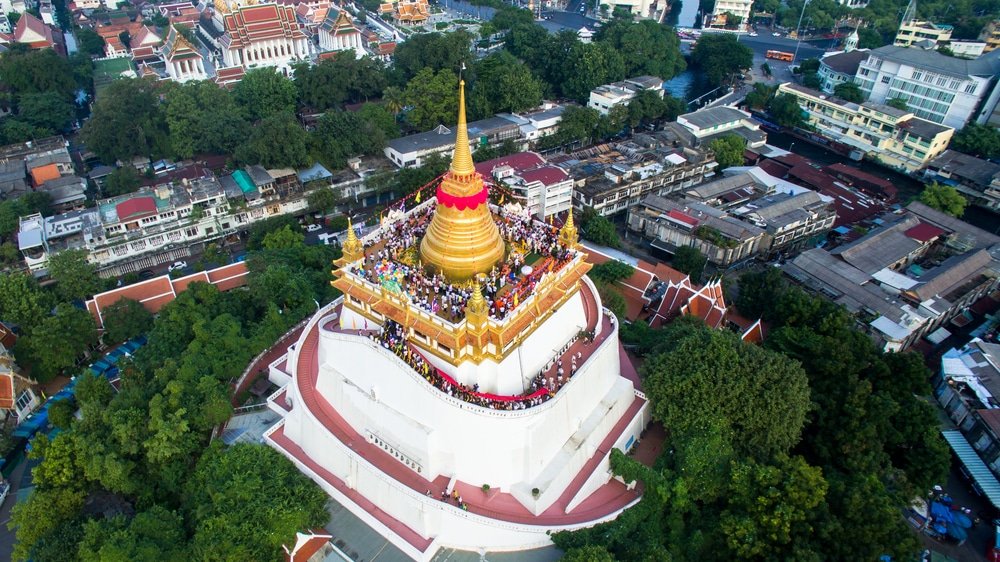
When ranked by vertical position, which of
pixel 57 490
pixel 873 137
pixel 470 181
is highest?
pixel 470 181

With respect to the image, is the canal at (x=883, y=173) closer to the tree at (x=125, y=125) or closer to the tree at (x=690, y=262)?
the tree at (x=690, y=262)

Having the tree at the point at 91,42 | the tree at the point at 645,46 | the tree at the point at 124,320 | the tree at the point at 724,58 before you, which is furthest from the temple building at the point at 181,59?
the tree at the point at 724,58

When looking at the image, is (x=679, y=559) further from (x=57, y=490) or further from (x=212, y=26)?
(x=212, y=26)

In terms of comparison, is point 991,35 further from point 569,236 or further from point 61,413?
point 61,413

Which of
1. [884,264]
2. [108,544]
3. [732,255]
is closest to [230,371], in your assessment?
[108,544]

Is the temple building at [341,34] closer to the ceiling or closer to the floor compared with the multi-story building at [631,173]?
closer to the ceiling

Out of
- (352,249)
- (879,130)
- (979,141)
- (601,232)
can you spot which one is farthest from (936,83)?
(352,249)
